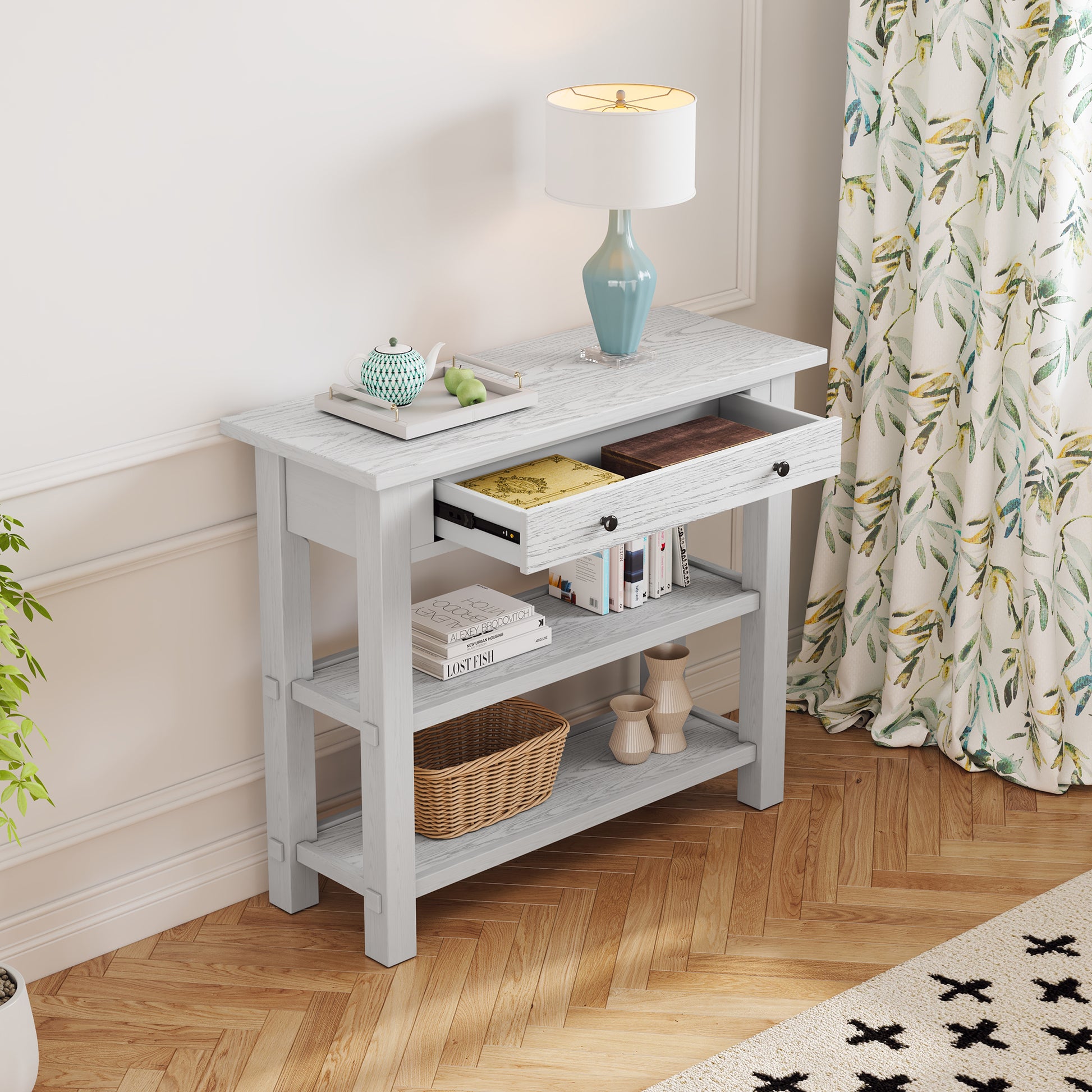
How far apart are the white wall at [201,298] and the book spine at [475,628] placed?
0.25 m

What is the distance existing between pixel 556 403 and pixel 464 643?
16.1 inches

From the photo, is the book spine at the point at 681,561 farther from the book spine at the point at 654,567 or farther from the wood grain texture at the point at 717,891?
the wood grain texture at the point at 717,891

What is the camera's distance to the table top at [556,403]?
2.18 metres

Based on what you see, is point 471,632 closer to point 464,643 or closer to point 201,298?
point 464,643

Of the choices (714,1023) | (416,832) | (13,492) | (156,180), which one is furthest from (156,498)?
(714,1023)

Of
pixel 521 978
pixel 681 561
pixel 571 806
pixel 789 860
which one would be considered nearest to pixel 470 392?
pixel 681 561

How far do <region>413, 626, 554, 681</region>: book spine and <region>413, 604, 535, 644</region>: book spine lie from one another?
0.09ft

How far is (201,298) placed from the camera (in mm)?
2293

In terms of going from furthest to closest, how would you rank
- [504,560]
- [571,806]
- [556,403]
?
[571,806] → [556,403] → [504,560]

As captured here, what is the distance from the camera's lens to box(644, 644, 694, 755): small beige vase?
110 inches

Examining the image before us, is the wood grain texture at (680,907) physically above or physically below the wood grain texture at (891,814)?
below

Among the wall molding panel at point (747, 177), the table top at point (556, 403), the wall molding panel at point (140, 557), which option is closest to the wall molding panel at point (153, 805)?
the wall molding panel at point (140, 557)

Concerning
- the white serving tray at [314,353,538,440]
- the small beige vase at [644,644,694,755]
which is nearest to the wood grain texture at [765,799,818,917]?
the small beige vase at [644,644,694,755]

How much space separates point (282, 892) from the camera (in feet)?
8.39
